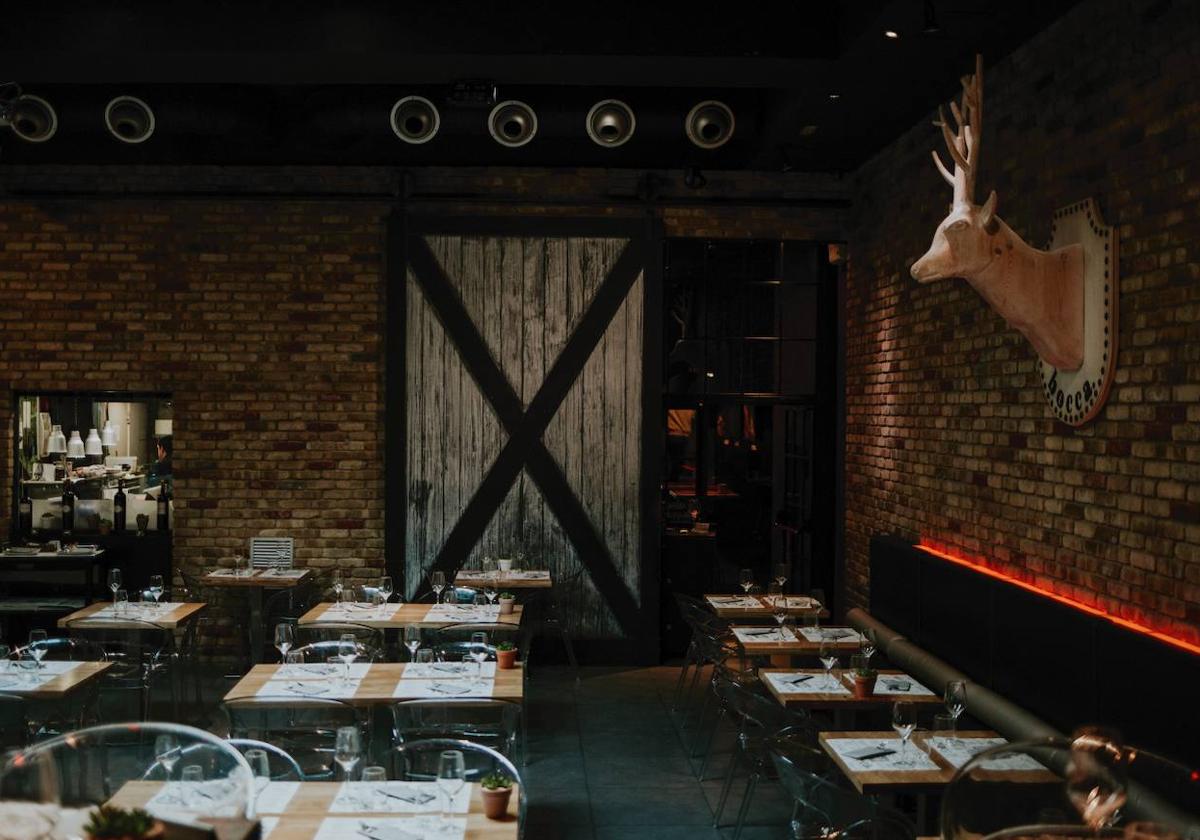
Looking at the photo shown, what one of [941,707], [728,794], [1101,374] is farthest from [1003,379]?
[728,794]

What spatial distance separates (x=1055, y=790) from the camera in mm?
2451

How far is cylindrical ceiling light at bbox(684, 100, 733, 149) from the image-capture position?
8086 mm

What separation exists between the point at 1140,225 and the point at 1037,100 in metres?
1.33

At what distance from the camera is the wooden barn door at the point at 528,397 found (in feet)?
31.3

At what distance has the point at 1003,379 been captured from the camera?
6.46m

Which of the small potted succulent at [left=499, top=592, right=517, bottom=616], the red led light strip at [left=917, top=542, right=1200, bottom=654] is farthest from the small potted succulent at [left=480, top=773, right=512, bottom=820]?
the small potted succulent at [left=499, top=592, right=517, bottom=616]

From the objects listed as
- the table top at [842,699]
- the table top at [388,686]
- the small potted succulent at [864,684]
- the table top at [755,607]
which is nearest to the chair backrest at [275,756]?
the table top at [388,686]

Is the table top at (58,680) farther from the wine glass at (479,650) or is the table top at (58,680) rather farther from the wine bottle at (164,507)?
the wine bottle at (164,507)

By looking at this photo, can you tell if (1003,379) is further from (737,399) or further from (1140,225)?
(737,399)

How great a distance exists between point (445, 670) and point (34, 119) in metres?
5.04

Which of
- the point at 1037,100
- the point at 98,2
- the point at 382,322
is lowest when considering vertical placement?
the point at 382,322

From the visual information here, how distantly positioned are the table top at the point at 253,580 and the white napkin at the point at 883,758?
A: 198 inches

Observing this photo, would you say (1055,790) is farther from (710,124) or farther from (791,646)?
(710,124)

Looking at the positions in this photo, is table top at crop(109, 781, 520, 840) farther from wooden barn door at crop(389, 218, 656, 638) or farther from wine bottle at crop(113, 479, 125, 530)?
wine bottle at crop(113, 479, 125, 530)
